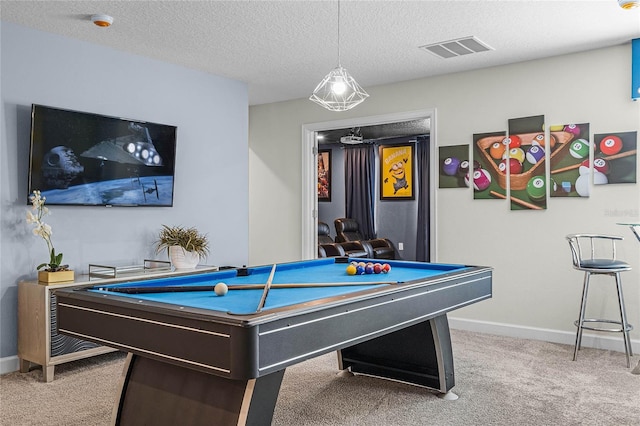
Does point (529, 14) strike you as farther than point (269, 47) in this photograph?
No

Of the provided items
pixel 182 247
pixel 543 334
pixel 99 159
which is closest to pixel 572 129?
pixel 543 334

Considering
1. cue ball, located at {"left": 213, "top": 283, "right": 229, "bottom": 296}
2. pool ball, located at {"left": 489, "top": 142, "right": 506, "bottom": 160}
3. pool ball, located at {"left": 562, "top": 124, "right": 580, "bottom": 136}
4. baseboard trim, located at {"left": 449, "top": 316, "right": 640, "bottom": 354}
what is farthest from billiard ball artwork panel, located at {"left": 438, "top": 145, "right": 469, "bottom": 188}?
cue ball, located at {"left": 213, "top": 283, "right": 229, "bottom": 296}

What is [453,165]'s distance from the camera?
16.9 ft

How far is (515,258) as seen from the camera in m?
4.80

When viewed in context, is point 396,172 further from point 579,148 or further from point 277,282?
point 277,282

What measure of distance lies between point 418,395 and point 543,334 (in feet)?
6.37

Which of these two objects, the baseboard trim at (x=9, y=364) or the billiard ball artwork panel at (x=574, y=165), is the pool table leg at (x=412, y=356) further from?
the baseboard trim at (x=9, y=364)

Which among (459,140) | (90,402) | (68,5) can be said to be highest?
(68,5)

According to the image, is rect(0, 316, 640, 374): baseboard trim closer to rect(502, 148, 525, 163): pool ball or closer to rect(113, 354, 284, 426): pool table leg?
rect(502, 148, 525, 163): pool ball

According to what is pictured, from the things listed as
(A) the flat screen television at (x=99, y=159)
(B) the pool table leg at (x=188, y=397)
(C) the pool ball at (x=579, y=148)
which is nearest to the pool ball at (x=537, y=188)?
(C) the pool ball at (x=579, y=148)

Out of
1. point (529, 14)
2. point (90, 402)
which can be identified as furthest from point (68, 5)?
→ point (529, 14)

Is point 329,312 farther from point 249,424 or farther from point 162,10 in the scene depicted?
point 162,10

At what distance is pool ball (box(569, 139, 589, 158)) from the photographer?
4.41 metres

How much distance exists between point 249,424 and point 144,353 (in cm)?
50
